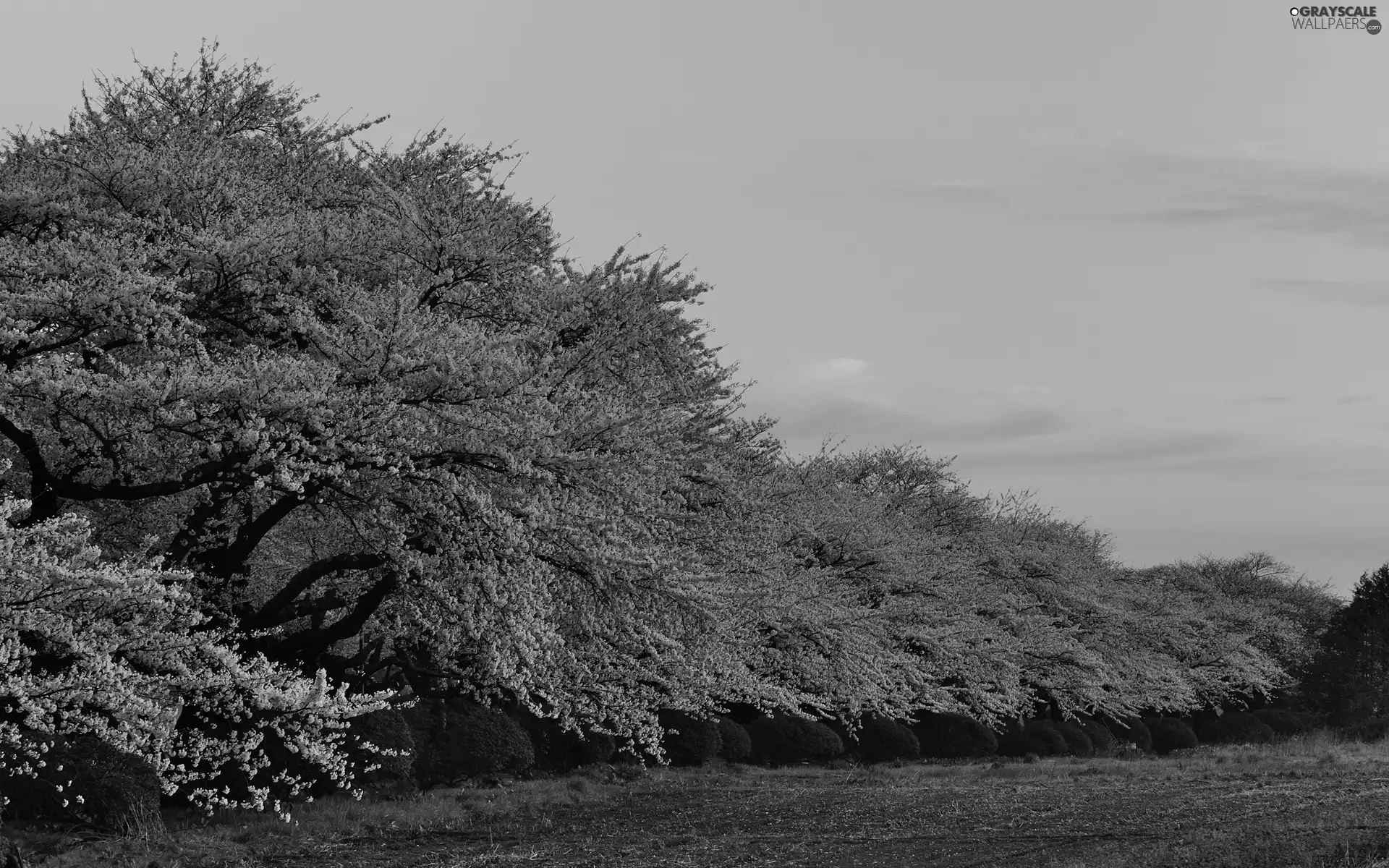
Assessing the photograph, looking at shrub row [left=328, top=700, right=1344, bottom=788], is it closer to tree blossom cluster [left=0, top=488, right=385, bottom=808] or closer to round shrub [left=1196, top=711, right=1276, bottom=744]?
round shrub [left=1196, top=711, right=1276, bottom=744]

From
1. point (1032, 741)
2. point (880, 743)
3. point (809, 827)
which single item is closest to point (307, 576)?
point (809, 827)

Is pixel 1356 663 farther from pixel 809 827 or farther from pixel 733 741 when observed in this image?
pixel 809 827

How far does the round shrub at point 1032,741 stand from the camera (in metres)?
38.1

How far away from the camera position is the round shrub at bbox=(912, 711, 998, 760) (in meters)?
36.3

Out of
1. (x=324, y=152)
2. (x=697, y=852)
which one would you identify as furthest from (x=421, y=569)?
(x=324, y=152)

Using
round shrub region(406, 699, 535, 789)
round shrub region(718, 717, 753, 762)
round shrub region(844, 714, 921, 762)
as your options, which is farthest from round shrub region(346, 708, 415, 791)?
round shrub region(844, 714, 921, 762)

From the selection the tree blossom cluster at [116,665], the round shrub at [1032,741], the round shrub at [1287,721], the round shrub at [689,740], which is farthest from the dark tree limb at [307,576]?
the round shrub at [1287,721]

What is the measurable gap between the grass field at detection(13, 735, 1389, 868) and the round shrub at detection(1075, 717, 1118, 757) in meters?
16.7

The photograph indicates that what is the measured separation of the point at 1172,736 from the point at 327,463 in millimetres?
40120

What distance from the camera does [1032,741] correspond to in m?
38.5

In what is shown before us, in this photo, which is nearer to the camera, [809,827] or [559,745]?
[809,827]

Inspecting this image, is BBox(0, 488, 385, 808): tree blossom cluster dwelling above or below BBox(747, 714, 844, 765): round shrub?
above

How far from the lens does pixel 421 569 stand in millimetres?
13523

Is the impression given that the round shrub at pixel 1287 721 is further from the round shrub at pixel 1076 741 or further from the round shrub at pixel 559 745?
the round shrub at pixel 559 745
